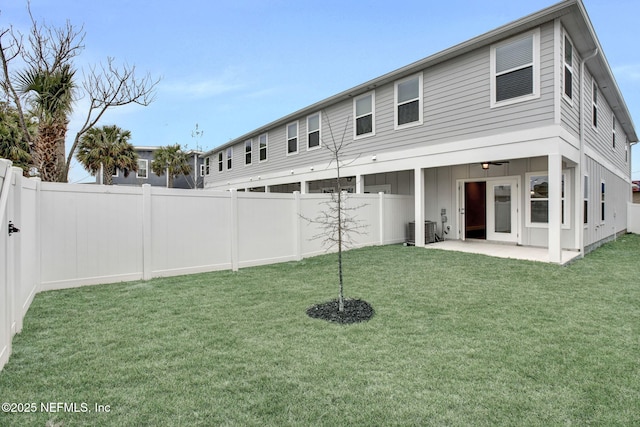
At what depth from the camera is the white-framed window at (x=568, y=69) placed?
755cm

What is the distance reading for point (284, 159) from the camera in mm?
15766

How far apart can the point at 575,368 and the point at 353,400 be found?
196cm

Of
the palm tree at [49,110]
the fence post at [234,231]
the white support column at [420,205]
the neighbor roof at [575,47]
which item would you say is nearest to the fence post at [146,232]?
the fence post at [234,231]

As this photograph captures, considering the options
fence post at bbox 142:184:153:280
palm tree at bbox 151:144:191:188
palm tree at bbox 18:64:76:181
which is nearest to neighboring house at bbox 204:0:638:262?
fence post at bbox 142:184:153:280

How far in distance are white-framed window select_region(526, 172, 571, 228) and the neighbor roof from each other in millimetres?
3198

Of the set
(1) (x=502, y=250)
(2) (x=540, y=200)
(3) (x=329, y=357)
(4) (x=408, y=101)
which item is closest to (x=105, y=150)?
(4) (x=408, y=101)

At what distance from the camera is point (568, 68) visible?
779 cm

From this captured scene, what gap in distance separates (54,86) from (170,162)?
16.9 meters

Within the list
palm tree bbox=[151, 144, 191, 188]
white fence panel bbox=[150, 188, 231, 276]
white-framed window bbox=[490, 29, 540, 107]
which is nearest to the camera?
white fence panel bbox=[150, 188, 231, 276]

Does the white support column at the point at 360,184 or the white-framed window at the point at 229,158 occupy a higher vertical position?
the white-framed window at the point at 229,158

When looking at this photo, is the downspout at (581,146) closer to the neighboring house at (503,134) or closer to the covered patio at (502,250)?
the neighboring house at (503,134)

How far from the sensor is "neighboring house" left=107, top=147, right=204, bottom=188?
2428 centimetres

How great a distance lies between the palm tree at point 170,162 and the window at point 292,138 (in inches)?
456

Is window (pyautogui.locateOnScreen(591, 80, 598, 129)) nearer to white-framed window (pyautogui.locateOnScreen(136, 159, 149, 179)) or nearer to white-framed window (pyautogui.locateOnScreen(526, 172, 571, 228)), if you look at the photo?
white-framed window (pyautogui.locateOnScreen(526, 172, 571, 228))
